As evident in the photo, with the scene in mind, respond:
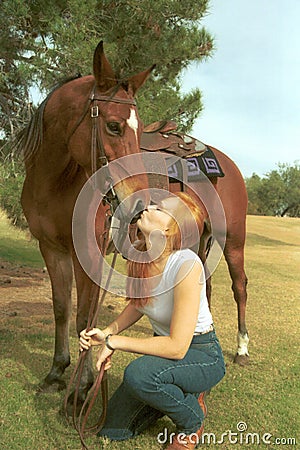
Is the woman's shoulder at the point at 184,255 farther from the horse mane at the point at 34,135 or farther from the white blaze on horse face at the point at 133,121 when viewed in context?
the horse mane at the point at 34,135

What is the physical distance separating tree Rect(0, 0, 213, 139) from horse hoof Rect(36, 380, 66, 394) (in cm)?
327

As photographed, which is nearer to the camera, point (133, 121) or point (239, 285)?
point (133, 121)

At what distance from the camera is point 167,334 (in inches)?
95.4

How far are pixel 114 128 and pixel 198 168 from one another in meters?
1.55

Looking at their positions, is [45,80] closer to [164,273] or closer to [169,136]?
[169,136]

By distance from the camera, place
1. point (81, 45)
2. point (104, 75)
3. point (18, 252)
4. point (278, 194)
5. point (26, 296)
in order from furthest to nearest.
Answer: point (278, 194) < point (18, 252) < point (26, 296) < point (81, 45) < point (104, 75)

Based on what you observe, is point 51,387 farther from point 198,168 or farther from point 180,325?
point 198,168

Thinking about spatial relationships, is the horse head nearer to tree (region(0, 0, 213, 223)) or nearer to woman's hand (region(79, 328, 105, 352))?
woman's hand (region(79, 328, 105, 352))

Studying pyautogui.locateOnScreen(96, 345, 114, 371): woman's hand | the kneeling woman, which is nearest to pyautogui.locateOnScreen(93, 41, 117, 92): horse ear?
the kneeling woman

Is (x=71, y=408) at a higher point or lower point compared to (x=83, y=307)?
lower

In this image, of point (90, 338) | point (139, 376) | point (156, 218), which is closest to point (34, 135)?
point (156, 218)

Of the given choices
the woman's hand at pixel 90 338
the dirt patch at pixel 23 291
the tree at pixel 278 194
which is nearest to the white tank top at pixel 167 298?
the woman's hand at pixel 90 338

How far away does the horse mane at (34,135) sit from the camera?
9.93ft

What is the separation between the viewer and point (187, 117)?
7.41 metres
